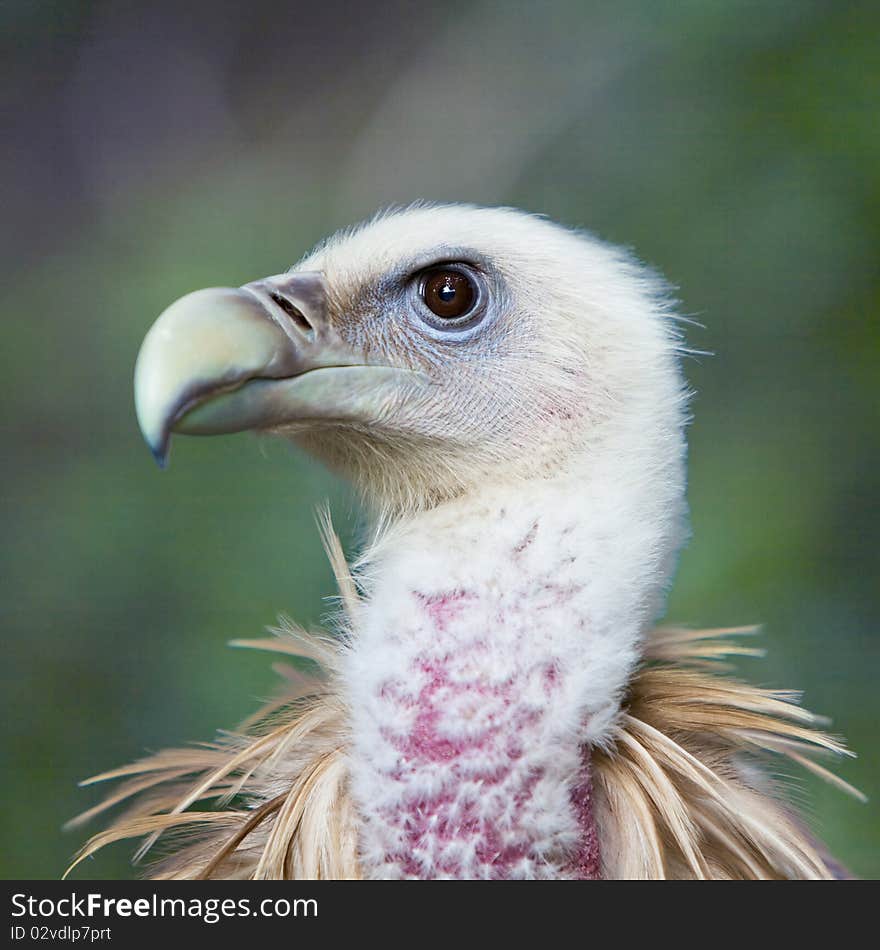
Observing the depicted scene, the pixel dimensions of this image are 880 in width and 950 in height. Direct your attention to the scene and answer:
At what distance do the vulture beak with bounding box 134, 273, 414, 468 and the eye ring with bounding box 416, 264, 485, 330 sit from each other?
53 mm

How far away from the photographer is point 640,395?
72 cm

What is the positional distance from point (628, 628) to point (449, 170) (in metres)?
1.30

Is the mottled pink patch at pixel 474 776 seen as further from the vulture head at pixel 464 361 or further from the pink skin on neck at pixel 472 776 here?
the vulture head at pixel 464 361

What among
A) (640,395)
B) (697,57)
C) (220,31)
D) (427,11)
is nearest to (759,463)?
(697,57)

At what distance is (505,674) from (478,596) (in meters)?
0.05

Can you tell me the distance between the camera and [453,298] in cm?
77

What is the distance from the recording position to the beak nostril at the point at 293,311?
72 cm

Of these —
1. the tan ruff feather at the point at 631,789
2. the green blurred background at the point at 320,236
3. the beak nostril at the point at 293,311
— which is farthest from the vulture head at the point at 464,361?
the green blurred background at the point at 320,236

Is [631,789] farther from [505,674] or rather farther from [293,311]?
[293,311]

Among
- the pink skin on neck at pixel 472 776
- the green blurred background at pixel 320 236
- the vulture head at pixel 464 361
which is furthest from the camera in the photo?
the green blurred background at pixel 320 236

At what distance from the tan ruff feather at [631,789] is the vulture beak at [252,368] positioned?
0.47 feet

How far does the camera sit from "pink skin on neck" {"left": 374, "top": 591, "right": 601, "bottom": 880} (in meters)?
0.61

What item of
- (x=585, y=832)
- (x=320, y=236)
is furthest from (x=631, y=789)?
(x=320, y=236)
